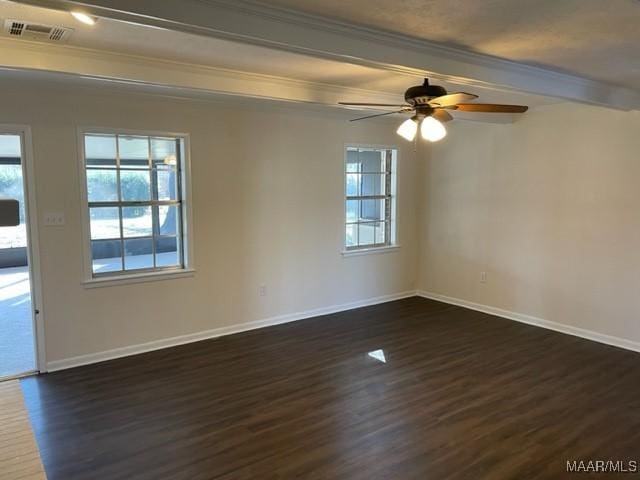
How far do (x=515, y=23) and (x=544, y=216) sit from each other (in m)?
3.27

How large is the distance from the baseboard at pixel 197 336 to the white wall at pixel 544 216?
1.38m

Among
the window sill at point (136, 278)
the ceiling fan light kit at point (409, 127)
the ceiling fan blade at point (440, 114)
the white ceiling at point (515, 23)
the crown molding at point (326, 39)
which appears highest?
the white ceiling at point (515, 23)

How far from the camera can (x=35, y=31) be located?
283 centimetres

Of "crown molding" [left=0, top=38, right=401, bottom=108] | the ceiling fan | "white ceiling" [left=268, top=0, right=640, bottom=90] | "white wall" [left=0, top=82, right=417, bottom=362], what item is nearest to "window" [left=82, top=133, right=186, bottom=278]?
"white wall" [left=0, top=82, right=417, bottom=362]

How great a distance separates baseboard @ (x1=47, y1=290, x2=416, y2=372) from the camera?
13.8 ft

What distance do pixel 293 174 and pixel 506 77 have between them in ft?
8.57

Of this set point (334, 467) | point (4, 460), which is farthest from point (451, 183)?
point (4, 460)

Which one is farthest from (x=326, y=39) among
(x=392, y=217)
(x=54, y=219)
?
(x=392, y=217)

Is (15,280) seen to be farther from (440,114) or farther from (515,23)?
(515,23)

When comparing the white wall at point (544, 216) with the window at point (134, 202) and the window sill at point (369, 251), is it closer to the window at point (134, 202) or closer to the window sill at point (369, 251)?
the window sill at point (369, 251)

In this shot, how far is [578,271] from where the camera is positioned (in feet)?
16.5

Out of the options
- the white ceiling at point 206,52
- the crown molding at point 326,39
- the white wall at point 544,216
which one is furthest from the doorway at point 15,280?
the white wall at point 544,216

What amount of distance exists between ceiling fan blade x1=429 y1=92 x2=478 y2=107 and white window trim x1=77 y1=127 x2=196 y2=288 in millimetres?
2469

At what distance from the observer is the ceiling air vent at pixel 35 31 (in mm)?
2715
